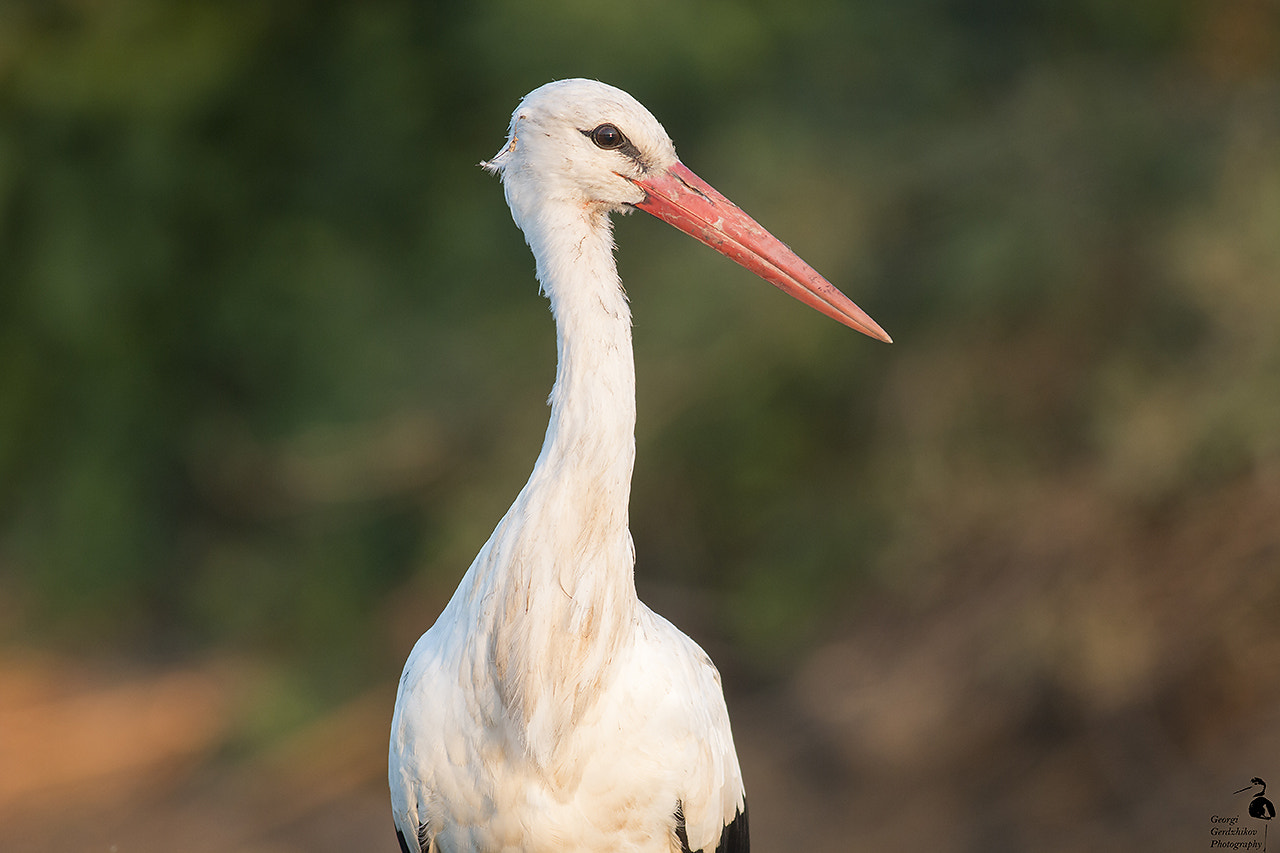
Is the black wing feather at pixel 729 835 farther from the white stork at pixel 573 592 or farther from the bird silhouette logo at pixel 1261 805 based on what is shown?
the bird silhouette logo at pixel 1261 805

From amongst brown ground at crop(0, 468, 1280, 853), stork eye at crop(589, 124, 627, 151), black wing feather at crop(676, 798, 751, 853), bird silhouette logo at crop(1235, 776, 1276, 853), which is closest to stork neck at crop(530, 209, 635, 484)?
stork eye at crop(589, 124, 627, 151)

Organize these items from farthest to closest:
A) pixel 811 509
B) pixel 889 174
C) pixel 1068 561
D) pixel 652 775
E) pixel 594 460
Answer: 1. pixel 811 509
2. pixel 889 174
3. pixel 1068 561
4. pixel 652 775
5. pixel 594 460

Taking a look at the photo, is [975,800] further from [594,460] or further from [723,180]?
[594,460]

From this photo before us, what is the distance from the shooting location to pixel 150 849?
568 centimetres

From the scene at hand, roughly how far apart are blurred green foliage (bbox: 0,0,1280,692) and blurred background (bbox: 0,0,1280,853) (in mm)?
20

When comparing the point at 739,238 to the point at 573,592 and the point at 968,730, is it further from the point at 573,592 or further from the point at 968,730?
the point at 968,730

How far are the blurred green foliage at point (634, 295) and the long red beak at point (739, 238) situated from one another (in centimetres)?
298

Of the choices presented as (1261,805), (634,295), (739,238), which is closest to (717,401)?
(634,295)

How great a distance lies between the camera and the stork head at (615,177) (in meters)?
2.24

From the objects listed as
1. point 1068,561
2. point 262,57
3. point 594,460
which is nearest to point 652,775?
point 594,460

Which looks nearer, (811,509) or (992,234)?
(992,234)

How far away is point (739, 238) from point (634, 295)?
11.2 feet

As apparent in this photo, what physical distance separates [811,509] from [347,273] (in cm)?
263

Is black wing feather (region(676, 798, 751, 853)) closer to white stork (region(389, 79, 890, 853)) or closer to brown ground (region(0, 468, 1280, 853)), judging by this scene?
white stork (region(389, 79, 890, 853))
